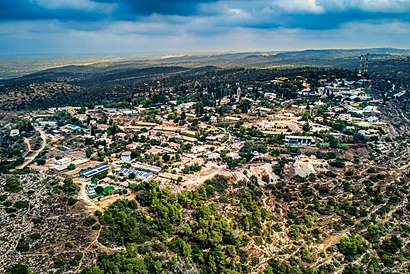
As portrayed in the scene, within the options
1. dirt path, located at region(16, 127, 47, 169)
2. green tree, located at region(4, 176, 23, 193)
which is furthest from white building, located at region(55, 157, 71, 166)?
green tree, located at region(4, 176, 23, 193)

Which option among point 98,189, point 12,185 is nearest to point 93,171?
point 98,189

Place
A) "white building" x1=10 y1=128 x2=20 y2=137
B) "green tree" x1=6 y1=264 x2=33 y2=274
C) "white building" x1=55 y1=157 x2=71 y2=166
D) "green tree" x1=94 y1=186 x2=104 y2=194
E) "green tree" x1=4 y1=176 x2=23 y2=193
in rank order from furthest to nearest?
"white building" x1=10 y1=128 x2=20 y2=137 → "white building" x1=55 y1=157 x2=71 y2=166 → "green tree" x1=94 y1=186 x2=104 y2=194 → "green tree" x1=4 y1=176 x2=23 y2=193 → "green tree" x1=6 y1=264 x2=33 y2=274

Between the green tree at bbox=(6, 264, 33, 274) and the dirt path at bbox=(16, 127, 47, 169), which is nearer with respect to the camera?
the green tree at bbox=(6, 264, 33, 274)

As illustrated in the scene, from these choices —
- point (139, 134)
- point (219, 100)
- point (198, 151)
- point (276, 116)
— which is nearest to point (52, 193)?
point (198, 151)

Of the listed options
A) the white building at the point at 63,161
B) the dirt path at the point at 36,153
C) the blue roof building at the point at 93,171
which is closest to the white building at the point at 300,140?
the blue roof building at the point at 93,171

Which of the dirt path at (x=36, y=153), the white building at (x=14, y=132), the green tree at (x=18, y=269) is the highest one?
the white building at (x=14, y=132)

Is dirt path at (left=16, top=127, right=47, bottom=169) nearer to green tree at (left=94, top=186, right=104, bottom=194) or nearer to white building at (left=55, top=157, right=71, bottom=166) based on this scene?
white building at (left=55, top=157, right=71, bottom=166)

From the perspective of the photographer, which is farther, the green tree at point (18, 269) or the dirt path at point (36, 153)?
the dirt path at point (36, 153)

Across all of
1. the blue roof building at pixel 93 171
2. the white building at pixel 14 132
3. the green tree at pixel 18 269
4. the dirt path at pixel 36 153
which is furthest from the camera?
the white building at pixel 14 132

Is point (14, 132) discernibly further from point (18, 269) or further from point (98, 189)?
point (18, 269)

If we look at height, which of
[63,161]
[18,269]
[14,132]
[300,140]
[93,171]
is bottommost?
[18,269]

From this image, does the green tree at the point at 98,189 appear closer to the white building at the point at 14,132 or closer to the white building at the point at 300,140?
the white building at the point at 300,140
